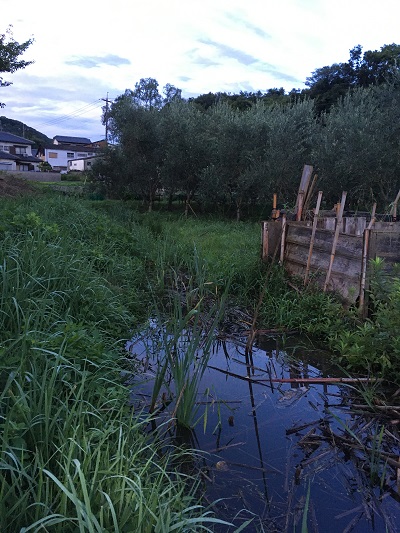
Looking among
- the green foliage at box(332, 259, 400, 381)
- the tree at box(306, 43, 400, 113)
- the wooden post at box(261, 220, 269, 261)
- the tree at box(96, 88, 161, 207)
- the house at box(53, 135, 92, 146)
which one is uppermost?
the tree at box(306, 43, 400, 113)

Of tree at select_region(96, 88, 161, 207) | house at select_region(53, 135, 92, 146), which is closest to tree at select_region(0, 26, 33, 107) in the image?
tree at select_region(96, 88, 161, 207)

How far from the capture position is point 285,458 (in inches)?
134

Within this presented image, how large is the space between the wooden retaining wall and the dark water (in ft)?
4.61

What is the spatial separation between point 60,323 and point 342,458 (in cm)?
260

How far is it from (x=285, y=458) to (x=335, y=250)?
3432 mm

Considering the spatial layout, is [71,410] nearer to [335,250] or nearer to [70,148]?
[335,250]

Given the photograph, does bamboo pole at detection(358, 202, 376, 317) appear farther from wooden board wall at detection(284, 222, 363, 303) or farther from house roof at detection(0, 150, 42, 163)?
house roof at detection(0, 150, 42, 163)

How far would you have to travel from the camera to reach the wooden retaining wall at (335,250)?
555 centimetres

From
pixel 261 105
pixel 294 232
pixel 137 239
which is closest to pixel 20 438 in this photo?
pixel 294 232

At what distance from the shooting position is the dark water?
2836mm

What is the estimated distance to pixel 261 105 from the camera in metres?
20.5

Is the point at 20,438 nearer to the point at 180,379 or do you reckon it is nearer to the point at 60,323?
the point at 180,379

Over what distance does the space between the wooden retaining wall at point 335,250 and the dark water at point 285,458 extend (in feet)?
4.61

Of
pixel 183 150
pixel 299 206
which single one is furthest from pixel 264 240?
pixel 183 150
